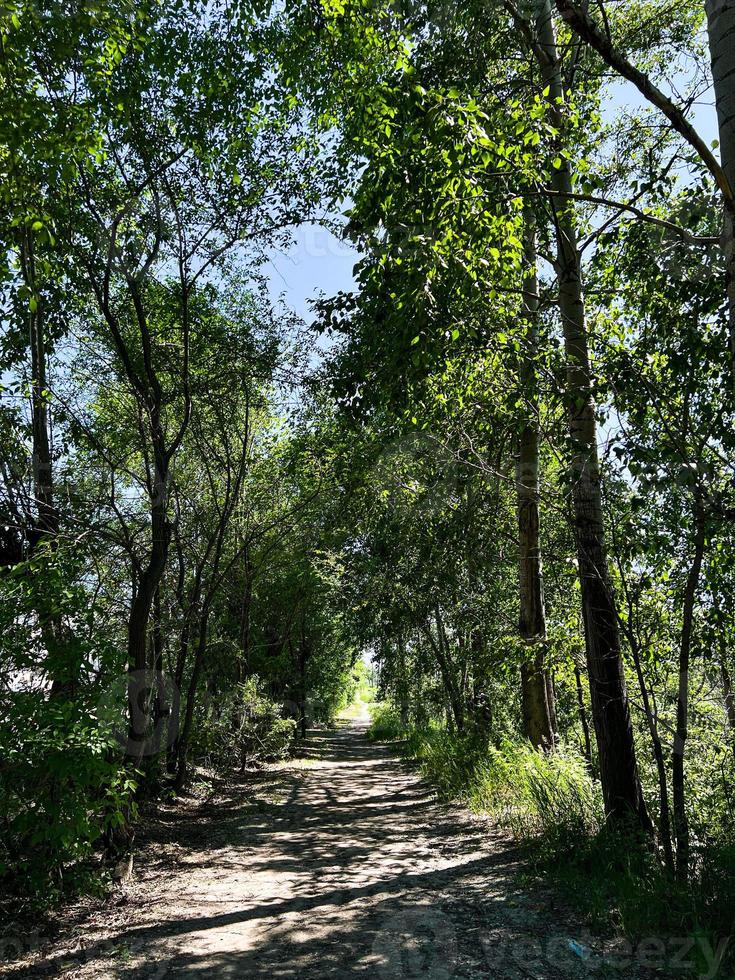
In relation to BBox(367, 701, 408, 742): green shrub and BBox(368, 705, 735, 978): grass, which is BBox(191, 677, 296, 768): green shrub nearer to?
BBox(368, 705, 735, 978): grass

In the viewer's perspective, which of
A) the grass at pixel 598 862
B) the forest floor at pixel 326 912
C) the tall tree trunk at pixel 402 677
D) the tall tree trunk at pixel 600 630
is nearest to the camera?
the grass at pixel 598 862

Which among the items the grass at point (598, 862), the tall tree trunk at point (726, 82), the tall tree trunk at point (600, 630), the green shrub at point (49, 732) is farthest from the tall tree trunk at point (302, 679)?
the tall tree trunk at point (726, 82)

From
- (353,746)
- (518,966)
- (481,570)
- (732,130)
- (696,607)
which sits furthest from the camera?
(353,746)

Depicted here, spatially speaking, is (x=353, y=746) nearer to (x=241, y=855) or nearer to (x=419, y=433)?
(x=241, y=855)

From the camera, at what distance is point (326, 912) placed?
567 cm

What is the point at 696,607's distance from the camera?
19.5ft

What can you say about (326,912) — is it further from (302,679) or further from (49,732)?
(302,679)

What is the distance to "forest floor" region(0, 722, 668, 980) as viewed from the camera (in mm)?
4359

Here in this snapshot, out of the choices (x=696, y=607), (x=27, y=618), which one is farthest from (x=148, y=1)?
(x=696, y=607)

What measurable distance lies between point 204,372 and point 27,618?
634cm

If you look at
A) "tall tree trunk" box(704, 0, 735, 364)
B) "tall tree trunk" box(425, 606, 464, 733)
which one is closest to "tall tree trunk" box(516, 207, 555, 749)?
"tall tree trunk" box(704, 0, 735, 364)

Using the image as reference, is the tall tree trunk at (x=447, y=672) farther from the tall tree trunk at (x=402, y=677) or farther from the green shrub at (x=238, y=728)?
the green shrub at (x=238, y=728)

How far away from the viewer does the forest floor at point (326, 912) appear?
4.36 meters

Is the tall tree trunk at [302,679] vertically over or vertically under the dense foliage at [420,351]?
under
